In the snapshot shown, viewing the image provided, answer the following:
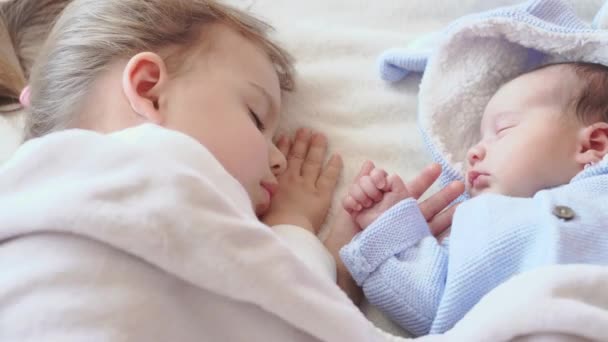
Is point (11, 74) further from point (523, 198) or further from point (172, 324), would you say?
point (523, 198)

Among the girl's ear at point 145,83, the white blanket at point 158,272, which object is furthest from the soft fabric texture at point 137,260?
the girl's ear at point 145,83

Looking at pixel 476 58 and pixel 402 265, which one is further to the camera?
pixel 476 58

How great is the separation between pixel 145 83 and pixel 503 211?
482 millimetres

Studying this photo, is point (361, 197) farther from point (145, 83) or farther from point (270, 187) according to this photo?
point (145, 83)

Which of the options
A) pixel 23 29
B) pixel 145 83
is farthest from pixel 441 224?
pixel 23 29

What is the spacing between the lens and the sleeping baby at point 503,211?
78 centimetres

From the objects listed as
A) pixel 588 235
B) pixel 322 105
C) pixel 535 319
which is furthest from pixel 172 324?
pixel 322 105

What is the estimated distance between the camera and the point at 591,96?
96 centimetres

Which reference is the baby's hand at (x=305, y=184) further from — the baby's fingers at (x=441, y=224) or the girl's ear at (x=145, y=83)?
the girl's ear at (x=145, y=83)

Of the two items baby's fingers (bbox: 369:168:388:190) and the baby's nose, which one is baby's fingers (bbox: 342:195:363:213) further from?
the baby's nose

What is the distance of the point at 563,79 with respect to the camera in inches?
38.3

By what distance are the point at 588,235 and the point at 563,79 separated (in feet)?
0.93

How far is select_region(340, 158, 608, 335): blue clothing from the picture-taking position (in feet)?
2.56

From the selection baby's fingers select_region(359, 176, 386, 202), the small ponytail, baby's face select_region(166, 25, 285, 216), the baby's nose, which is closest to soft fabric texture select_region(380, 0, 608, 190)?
the baby's nose
